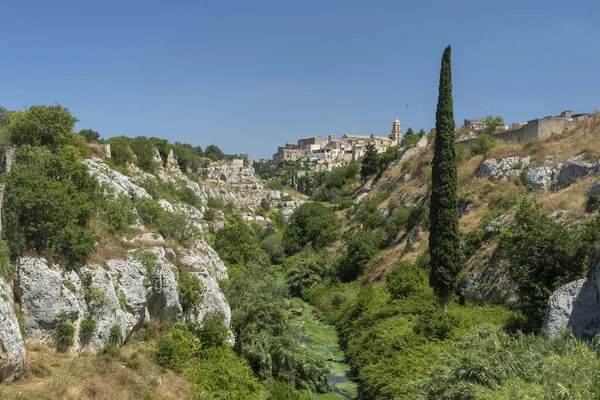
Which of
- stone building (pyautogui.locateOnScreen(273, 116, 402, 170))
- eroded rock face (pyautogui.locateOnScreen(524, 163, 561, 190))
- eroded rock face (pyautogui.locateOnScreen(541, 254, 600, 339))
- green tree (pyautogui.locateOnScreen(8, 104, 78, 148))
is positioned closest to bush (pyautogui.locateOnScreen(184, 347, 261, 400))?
eroded rock face (pyautogui.locateOnScreen(541, 254, 600, 339))

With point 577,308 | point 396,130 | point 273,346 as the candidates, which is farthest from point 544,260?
point 396,130

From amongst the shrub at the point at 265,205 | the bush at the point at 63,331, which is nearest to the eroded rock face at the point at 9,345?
the bush at the point at 63,331

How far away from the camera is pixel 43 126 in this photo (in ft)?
94.8

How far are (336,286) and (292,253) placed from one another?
18477mm

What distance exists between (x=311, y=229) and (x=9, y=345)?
1766 inches

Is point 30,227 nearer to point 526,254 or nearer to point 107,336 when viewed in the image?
point 107,336

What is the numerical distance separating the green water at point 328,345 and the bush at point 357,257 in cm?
453

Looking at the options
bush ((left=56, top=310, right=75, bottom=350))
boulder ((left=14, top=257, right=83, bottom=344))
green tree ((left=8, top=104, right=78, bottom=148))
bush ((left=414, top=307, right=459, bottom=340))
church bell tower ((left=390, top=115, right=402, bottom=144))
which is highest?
church bell tower ((left=390, top=115, right=402, bottom=144))

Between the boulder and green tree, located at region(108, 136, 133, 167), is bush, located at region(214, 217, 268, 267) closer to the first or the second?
green tree, located at region(108, 136, 133, 167)

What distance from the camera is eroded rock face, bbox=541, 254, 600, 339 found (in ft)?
51.7

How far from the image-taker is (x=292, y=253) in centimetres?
5938

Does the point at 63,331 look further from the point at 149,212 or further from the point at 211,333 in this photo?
the point at 149,212

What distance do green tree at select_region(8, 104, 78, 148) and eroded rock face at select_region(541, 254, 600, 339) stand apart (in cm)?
2786

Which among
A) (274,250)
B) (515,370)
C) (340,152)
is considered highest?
(340,152)
